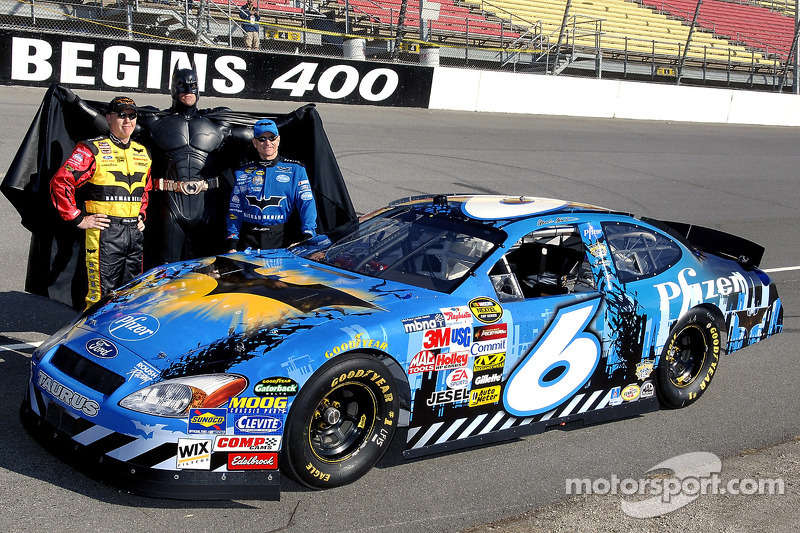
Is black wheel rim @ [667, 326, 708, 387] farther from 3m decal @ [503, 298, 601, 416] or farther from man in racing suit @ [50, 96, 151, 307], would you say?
man in racing suit @ [50, 96, 151, 307]

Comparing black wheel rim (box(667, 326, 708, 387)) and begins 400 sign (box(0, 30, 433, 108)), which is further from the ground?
begins 400 sign (box(0, 30, 433, 108))

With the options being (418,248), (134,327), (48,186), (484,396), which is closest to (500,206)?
(418,248)

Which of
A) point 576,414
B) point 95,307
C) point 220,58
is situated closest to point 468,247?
point 576,414

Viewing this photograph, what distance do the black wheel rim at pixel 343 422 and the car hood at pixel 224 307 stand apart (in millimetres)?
386

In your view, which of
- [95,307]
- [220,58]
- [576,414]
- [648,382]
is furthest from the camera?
[220,58]

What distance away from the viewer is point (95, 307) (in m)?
4.76

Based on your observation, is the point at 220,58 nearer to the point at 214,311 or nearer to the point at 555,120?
the point at 555,120

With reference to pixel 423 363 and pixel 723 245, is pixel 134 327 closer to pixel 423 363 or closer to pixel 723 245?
pixel 423 363

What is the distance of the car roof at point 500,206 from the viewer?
209 inches

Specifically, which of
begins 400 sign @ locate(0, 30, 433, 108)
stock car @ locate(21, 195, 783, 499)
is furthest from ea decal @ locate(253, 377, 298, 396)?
begins 400 sign @ locate(0, 30, 433, 108)

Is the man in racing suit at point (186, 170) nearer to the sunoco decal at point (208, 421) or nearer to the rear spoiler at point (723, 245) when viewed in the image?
the sunoco decal at point (208, 421)

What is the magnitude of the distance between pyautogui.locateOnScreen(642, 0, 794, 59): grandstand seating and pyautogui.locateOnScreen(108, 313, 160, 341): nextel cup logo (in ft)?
109

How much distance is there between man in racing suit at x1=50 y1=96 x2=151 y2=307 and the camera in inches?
221

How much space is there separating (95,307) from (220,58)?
13.1 metres
